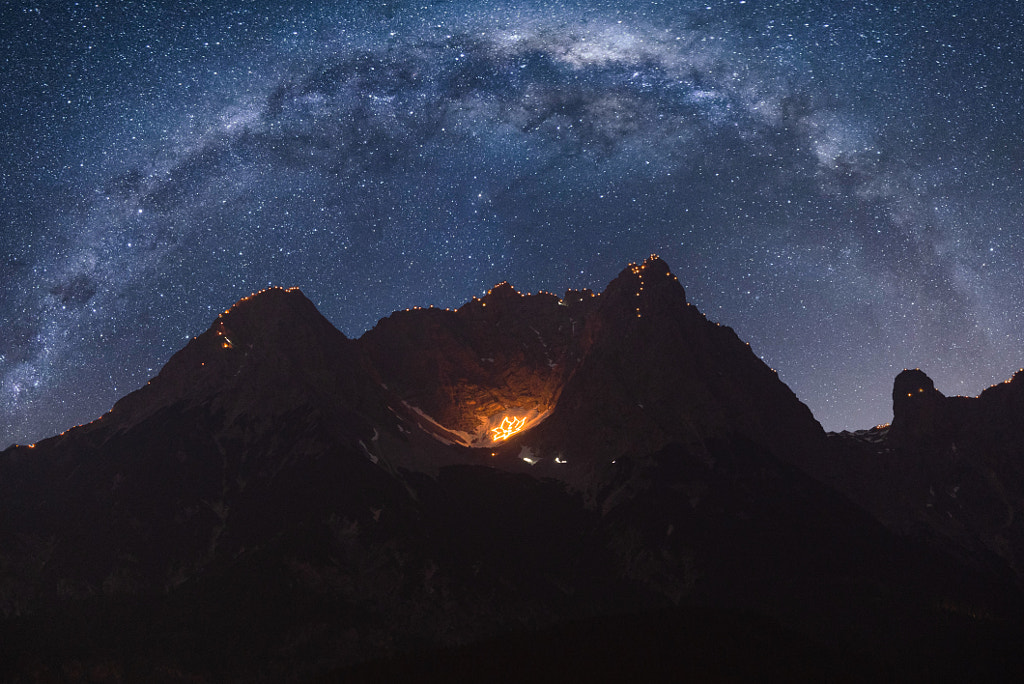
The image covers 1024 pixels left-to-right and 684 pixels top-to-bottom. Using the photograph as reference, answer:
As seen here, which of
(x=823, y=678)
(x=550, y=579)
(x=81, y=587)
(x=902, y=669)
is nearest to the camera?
(x=823, y=678)

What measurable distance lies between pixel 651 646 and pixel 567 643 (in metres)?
18.9

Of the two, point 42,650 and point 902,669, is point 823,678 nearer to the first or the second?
point 902,669

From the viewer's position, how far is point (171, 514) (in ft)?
641

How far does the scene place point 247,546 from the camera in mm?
188500

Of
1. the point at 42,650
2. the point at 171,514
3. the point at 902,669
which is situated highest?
the point at 171,514

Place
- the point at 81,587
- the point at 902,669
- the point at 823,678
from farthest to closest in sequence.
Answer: the point at 81,587 → the point at 902,669 → the point at 823,678

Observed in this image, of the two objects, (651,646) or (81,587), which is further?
(81,587)

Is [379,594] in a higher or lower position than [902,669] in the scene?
higher

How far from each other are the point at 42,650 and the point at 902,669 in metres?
188

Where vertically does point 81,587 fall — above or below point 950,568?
above

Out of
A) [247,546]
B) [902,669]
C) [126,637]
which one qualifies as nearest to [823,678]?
[902,669]

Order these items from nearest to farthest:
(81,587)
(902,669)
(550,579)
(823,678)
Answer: (823,678) < (902,669) < (81,587) < (550,579)

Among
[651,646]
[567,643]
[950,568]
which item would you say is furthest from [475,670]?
[950,568]

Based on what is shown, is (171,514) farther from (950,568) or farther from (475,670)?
(950,568)
